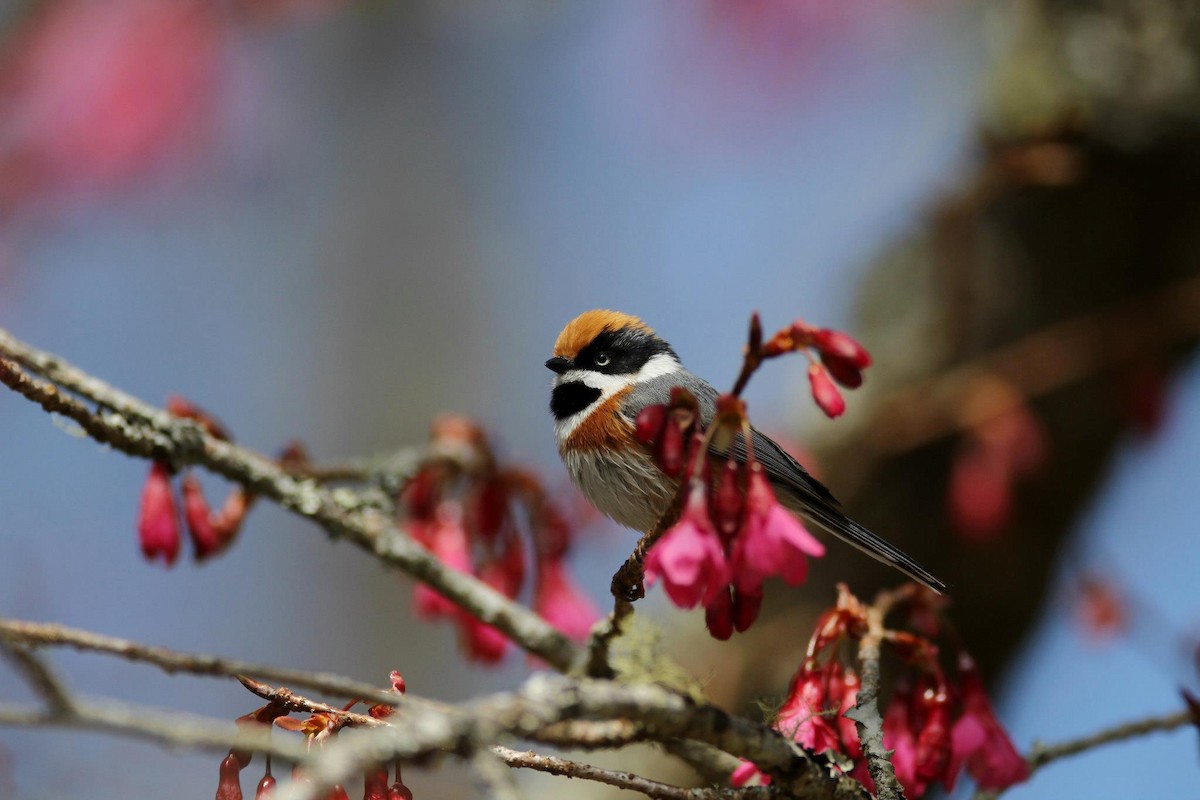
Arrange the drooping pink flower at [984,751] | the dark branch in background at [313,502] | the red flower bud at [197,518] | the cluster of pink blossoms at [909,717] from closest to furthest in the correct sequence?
the cluster of pink blossoms at [909,717] < the drooping pink flower at [984,751] < the dark branch in background at [313,502] < the red flower bud at [197,518]

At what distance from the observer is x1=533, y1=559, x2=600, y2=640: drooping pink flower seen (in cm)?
282

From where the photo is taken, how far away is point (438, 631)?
6.14 meters

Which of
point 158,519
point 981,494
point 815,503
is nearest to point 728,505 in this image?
point 815,503

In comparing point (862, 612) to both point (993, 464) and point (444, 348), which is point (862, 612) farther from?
point (444, 348)

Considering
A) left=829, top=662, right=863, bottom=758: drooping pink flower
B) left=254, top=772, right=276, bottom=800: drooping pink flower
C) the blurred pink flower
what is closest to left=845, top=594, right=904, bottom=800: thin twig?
left=829, top=662, right=863, bottom=758: drooping pink flower

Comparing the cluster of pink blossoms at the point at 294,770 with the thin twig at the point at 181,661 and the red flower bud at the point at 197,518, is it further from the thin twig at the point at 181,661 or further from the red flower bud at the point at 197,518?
the red flower bud at the point at 197,518

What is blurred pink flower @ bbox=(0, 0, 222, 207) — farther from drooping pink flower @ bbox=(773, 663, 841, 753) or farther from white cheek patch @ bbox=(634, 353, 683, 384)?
drooping pink flower @ bbox=(773, 663, 841, 753)

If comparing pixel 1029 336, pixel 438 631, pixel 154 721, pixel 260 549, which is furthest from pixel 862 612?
pixel 260 549

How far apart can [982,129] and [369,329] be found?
13.4ft

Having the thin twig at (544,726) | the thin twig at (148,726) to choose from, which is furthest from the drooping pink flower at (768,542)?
the thin twig at (148,726)

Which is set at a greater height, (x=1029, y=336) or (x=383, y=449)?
(x=383, y=449)

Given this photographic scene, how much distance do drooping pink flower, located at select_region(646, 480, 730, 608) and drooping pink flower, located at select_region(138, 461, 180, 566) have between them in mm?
1149

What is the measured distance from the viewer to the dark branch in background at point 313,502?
7.32 ft

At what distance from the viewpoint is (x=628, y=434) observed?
280cm
